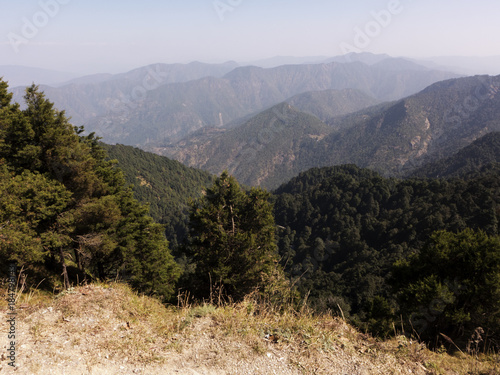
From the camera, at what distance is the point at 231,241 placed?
14203 mm

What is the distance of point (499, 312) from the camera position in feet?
39.3

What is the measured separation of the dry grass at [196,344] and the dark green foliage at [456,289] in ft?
19.4

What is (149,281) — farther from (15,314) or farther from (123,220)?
(15,314)

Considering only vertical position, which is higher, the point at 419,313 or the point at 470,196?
the point at 419,313

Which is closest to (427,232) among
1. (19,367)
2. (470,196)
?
(470,196)

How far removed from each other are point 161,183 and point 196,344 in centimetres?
17266

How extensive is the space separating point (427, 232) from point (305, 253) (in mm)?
39388

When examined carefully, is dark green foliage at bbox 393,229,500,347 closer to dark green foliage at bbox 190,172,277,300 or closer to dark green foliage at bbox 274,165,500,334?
dark green foliage at bbox 190,172,277,300

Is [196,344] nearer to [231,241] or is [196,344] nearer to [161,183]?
[231,241]

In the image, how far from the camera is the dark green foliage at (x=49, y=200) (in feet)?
34.3

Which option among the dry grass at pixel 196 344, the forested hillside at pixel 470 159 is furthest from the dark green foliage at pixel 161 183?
the forested hillside at pixel 470 159

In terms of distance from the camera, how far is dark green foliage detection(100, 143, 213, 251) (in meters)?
135

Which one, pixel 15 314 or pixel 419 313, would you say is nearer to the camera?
pixel 15 314

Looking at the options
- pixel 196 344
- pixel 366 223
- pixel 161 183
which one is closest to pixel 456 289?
pixel 196 344
